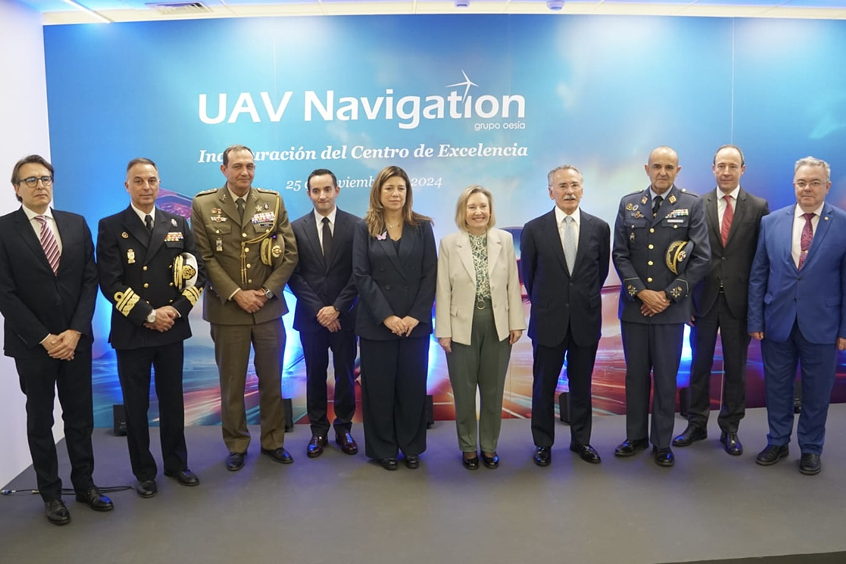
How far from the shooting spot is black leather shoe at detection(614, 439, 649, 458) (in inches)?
167

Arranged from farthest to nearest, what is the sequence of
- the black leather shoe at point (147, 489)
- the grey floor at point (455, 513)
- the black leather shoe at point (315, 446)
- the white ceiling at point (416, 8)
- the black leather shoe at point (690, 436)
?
the white ceiling at point (416, 8)
the black leather shoe at point (690, 436)
the black leather shoe at point (315, 446)
the black leather shoe at point (147, 489)
the grey floor at point (455, 513)

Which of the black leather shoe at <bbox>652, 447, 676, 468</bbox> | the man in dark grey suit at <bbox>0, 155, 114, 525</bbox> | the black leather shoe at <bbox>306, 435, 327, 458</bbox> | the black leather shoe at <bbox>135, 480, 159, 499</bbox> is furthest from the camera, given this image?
the black leather shoe at <bbox>306, 435, 327, 458</bbox>

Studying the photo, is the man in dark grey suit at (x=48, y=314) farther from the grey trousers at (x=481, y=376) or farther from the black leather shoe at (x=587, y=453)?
the black leather shoe at (x=587, y=453)

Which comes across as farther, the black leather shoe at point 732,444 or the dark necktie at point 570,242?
the black leather shoe at point 732,444

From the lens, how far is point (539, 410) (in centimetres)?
416

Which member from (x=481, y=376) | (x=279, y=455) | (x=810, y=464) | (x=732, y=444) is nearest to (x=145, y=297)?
(x=279, y=455)

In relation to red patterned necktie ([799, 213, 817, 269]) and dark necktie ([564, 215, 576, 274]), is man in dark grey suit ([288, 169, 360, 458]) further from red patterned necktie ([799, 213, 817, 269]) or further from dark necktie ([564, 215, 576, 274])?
red patterned necktie ([799, 213, 817, 269])

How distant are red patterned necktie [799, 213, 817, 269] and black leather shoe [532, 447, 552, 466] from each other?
6.30 ft

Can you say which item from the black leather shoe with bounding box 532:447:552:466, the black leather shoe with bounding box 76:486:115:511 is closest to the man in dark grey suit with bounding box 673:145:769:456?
the black leather shoe with bounding box 532:447:552:466

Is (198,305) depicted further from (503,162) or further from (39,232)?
(503,162)

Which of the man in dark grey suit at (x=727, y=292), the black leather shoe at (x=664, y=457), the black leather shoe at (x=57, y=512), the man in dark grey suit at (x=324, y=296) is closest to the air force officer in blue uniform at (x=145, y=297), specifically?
the black leather shoe at (x=57, y=512)

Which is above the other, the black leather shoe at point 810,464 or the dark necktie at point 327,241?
the dark necktie at point 327,241

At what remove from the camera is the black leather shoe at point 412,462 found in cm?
416

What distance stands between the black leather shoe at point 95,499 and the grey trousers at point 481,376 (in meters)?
2.07
